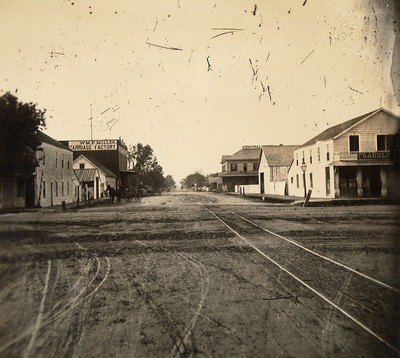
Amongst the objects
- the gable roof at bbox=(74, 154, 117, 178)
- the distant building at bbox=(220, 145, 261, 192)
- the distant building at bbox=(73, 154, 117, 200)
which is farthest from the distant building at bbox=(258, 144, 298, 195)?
the distant building at bbox=(220, 145, 261, 192)

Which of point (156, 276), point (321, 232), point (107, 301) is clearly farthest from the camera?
point (321, 232)

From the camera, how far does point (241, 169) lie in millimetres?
77562

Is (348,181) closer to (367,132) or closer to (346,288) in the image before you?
(367,132)

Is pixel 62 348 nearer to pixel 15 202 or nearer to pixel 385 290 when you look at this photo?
pixel 15 202

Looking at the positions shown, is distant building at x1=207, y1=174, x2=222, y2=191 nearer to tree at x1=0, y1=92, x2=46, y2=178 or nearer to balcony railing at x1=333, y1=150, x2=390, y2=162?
balcony railing at x1=333, y1=150, x2=390, y2=162

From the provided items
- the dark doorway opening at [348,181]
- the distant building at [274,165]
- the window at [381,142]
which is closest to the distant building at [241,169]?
the distant building at [274,165]

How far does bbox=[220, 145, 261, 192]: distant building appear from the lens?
253ft

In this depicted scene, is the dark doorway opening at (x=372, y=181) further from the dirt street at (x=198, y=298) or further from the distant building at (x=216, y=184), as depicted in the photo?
the distant building at (x=216, y=184)

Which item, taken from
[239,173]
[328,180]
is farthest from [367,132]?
[239,173]

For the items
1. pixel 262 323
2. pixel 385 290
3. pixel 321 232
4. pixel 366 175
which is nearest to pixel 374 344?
pixel 262 323

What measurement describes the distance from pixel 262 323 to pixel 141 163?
329 feet

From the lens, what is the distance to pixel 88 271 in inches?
276

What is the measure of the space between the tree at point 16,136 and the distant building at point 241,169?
243 feet

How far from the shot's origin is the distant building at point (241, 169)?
77125 mm
